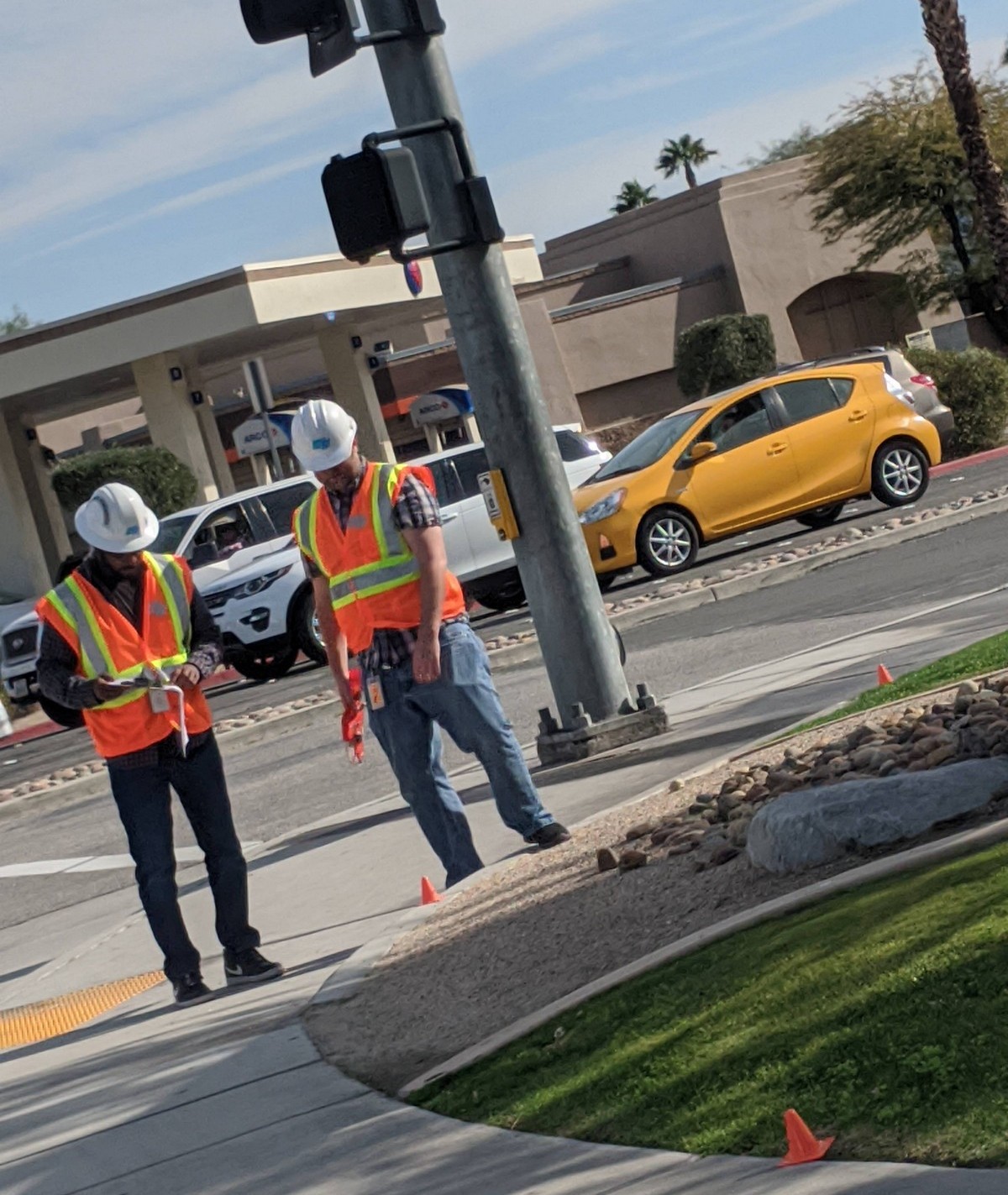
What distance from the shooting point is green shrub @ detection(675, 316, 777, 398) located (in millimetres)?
43188

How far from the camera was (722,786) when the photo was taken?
7328 mm

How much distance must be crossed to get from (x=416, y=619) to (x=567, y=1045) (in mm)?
2690

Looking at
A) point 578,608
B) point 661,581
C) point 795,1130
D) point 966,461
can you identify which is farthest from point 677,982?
point 966,461

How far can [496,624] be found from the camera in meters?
20.2

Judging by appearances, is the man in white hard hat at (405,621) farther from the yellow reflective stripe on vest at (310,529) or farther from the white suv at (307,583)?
the white suv at (307,583)

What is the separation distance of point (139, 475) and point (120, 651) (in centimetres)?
2450

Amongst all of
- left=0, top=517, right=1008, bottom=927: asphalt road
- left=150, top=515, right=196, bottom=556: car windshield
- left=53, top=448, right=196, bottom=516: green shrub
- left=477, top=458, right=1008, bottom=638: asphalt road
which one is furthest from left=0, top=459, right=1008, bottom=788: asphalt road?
left=53, top=448, right=196, bottom=516: green shrub

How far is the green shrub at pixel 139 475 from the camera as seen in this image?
3125cm

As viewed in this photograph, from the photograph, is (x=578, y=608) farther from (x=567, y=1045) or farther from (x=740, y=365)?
(x=740, y=365)

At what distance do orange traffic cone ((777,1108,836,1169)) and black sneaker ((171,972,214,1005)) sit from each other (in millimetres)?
3649

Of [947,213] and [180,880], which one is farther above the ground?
[947,213]

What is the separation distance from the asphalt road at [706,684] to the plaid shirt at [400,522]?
1682 millimetres

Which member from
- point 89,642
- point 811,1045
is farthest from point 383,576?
point 811,1045

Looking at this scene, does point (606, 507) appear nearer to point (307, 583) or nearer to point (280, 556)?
point (307, 583)
